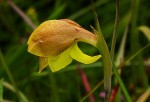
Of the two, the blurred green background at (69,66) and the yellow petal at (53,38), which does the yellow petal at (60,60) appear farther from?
the blurred green background at (69,66)

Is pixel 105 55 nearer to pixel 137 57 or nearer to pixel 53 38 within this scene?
pixel 53 38

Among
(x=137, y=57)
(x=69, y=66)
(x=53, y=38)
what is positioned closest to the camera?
(x=53, y=38)

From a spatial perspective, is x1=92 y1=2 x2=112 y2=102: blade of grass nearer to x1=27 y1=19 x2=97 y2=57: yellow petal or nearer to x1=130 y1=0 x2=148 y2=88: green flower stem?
x1=27 y1=19 x2=97 y2=57: yellow petal

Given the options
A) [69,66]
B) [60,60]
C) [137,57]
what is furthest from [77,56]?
[69,66]

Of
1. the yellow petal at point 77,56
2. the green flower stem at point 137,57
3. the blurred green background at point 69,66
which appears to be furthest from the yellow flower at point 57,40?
the green flower stem at point 137,57

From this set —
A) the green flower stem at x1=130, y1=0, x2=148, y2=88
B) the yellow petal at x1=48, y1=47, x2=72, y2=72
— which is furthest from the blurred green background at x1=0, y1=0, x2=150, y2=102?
the yellow petal at x1=48, y1=47, x2=72, y2=72

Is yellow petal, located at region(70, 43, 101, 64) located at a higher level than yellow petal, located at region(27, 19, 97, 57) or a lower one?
lower
